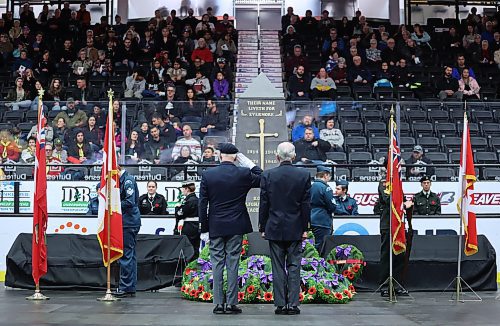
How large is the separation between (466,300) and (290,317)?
3.75 metres

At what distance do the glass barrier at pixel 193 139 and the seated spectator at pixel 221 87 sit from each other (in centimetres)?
616

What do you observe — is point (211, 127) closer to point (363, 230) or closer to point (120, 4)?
point (363, 230)

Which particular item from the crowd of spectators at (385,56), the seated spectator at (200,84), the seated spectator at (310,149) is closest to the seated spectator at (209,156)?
the seated spectator at (310,149)

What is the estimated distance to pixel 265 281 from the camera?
13.5m

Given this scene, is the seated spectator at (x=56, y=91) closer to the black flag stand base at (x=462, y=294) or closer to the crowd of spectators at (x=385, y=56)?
the crowd of spectators at (x=385, y=56)

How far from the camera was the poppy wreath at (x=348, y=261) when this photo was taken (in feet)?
49.0

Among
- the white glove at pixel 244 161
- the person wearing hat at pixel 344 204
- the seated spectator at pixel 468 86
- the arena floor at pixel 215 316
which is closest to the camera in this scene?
the arena floor at pixel 215 316

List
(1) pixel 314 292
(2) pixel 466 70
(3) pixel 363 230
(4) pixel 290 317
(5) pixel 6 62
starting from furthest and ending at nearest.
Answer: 1. (5) pixel 6 62
2. (2) pixel 466 70
3. (3) pixel 363 230
4. (1) pixel 314 292
5. (4) pixel 290 317

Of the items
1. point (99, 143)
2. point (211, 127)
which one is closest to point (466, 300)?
point (211, 127)

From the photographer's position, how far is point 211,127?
1889 centimetres

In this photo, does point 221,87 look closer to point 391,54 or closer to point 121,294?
point 391,54

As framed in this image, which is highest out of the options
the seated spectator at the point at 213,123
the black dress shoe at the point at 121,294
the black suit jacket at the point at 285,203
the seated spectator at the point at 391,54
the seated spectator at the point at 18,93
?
the seated spectator at the point at 391,54

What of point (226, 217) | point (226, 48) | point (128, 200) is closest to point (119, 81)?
point (226, 48)

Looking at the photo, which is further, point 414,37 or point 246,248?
point 414,37
